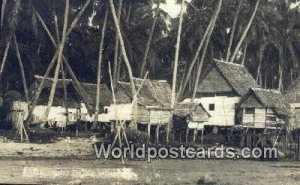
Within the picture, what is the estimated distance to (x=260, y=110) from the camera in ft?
128

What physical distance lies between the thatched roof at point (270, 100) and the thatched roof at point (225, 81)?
1.94 metres

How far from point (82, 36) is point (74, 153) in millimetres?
22601

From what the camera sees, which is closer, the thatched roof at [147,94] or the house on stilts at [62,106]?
the thatched roof at [147,94]

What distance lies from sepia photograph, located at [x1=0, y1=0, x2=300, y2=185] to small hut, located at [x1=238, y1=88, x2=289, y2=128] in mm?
85

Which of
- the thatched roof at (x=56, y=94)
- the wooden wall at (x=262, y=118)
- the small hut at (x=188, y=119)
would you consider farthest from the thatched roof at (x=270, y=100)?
the thatched roof at (x=56, y=94)

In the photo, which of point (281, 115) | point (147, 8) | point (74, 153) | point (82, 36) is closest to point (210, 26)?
point (281, 115)

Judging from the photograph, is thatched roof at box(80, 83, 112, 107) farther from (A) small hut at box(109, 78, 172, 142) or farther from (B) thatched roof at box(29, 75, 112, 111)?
(A) small hut at box(109, 78, 172, 142)

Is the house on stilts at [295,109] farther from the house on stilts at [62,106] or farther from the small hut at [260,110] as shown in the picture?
the house on stilts at [62,106]

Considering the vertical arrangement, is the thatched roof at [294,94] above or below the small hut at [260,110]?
above

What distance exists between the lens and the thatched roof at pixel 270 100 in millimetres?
38875

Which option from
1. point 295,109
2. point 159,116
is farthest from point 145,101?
point 295,109

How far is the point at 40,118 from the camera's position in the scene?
42.0 metres

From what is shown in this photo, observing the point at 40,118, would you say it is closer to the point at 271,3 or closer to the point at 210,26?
the point at 210,26

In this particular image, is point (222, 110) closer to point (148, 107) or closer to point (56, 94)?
point (148, 107)
